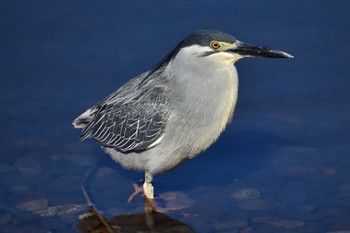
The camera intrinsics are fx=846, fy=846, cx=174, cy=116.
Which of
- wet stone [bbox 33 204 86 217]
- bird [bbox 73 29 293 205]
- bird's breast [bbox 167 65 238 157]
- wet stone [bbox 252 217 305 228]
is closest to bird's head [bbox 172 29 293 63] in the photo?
bird [bbox 73 29 293 205]

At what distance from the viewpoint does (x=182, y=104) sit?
7.58 metres

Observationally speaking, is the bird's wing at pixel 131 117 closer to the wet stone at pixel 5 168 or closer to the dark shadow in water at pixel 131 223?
the dark shadow in water at pixel 131 223

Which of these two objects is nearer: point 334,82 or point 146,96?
point 146,96

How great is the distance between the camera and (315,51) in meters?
9.77

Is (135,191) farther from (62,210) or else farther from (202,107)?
(202,107)

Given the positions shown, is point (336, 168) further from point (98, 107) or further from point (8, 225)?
point (8, 225)

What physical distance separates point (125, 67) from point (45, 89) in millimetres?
935

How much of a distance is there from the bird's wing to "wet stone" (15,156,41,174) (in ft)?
1.93

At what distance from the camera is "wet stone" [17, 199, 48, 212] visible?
7766 millimetres

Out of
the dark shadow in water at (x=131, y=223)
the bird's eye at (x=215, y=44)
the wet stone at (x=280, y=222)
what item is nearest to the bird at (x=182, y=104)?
the bird's eye at (x=215, y=44)

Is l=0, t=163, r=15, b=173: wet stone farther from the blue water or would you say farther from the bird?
the bird

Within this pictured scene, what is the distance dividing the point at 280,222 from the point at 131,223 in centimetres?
134

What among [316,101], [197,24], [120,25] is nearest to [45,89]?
[120,25]

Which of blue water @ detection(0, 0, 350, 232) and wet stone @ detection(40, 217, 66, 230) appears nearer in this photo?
wet stone @ detection(40, 217, 66, 230)
